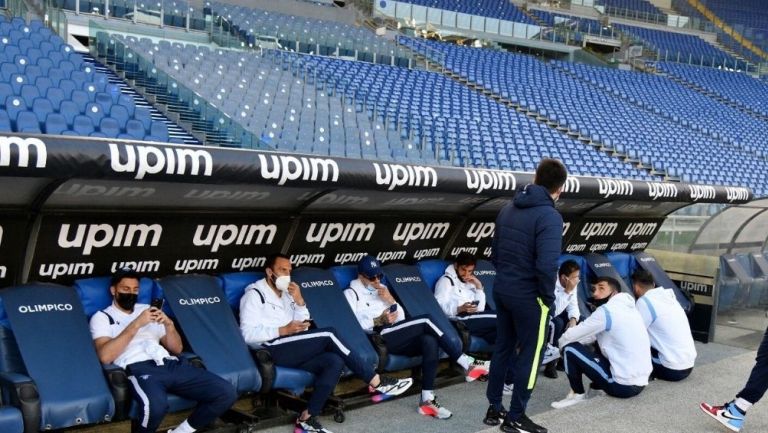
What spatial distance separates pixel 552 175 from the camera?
4770 mm

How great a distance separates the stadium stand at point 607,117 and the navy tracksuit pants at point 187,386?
17948mm

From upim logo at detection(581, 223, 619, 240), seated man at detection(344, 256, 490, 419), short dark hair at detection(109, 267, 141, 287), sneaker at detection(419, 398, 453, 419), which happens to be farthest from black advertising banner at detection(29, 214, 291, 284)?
upim logo at detection(581, 223, 619, 240)

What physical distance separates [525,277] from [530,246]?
186 millimetres

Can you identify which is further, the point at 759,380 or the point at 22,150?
the point at 759,380

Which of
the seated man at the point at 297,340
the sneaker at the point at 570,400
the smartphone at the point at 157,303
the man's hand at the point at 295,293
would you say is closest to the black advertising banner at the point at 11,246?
the smartphone at the point at 157,303

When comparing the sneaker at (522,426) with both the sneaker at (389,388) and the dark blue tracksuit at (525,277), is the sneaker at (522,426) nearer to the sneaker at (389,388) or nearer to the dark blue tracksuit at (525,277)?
the dark blue tracksuit at (525,277)

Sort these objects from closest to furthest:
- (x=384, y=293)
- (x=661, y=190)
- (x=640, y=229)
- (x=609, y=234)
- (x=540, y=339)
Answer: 1. (x=540, y=339)
2. (x=384, y=293)
3. (x=661, y=190)
4. (x=609, y=234)
5. (x=640, y=229)

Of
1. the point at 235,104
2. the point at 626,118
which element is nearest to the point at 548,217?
the point at 235,104

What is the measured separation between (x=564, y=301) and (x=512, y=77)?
19.9 metres

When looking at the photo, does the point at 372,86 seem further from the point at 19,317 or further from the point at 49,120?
the point at 19,317

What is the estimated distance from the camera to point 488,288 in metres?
7.59

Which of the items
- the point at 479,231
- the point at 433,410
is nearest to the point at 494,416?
the point at 433,410

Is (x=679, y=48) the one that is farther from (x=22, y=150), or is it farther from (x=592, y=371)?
(x=22, y=150)

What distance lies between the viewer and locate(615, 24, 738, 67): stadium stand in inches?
1375
